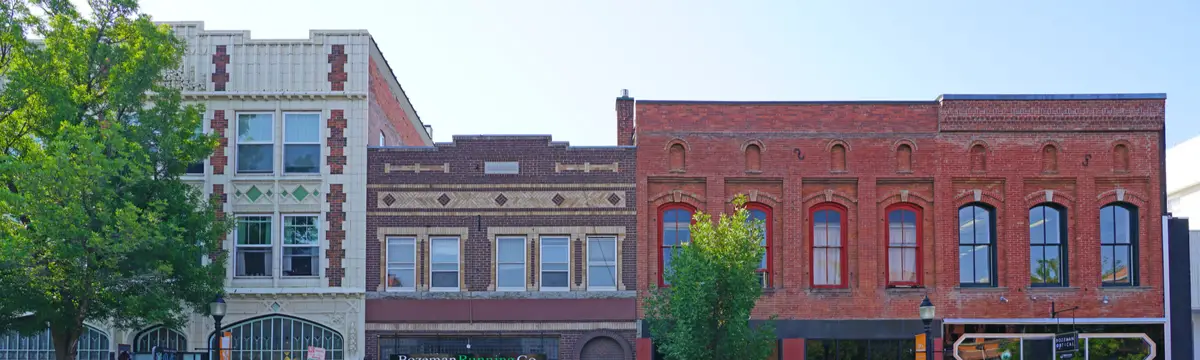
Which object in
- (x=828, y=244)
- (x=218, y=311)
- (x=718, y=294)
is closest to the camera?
(x=218, y=311)

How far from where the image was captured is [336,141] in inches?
1109

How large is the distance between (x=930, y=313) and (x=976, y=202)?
651cm

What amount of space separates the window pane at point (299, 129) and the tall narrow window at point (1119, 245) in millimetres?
18934

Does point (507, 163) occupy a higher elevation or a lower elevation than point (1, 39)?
lower

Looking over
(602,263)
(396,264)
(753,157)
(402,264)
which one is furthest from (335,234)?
(753,157)

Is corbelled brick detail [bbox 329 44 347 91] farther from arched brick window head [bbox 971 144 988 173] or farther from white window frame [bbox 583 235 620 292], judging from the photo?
arched brick window head [bbox 971 144 988 173]

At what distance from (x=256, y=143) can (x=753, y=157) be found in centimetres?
1180

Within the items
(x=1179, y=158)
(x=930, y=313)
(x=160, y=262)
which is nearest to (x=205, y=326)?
(x=160, y=262)

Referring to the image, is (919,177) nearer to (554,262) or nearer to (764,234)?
(764,234)

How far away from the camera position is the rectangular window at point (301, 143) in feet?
92.8

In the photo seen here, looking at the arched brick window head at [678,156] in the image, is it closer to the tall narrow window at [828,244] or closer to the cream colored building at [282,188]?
the tall narrow window at [828,244]

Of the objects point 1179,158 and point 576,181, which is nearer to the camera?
point 576,181

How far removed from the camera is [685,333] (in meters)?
24.6

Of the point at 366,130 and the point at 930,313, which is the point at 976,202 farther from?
the point at 366,130
